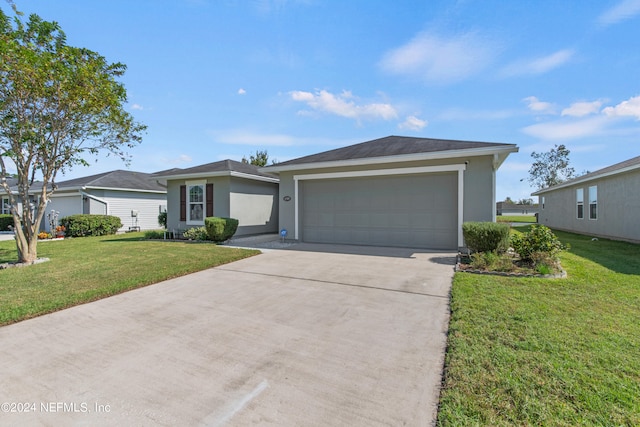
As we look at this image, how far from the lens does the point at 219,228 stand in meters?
11.1

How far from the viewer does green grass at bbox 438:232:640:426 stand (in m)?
2.01

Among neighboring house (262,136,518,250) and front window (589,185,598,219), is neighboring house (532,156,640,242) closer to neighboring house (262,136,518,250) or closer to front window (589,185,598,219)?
front window (589,185,598,219)

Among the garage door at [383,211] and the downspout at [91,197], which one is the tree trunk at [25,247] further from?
the downspout at [91,197]

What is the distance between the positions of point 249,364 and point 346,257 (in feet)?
17.7

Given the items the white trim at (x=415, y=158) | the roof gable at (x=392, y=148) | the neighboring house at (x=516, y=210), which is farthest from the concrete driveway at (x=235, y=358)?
the neighboring house at (x=516, y=210)

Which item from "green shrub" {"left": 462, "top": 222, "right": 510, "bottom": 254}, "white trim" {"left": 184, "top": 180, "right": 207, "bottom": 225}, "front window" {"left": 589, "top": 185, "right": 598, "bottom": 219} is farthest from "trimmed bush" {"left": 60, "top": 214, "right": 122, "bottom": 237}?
"front window" {"left": 589, "top": 185, "right": 598, "bottom": 219}

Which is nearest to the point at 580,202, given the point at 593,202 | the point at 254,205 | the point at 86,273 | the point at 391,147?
the point at 593,202

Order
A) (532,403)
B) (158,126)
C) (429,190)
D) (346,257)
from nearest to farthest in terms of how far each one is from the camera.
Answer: (532,403) < (346,257) < (429,190) < (158,126)

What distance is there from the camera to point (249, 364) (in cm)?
276

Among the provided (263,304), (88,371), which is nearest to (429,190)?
(263,304)

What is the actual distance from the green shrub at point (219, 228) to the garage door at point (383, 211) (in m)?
2.88

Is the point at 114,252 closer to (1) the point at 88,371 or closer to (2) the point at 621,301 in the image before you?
(1) the point at 88,371

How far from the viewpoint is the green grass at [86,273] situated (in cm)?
450

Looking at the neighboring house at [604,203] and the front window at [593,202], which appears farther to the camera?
the front window at [593,202]
